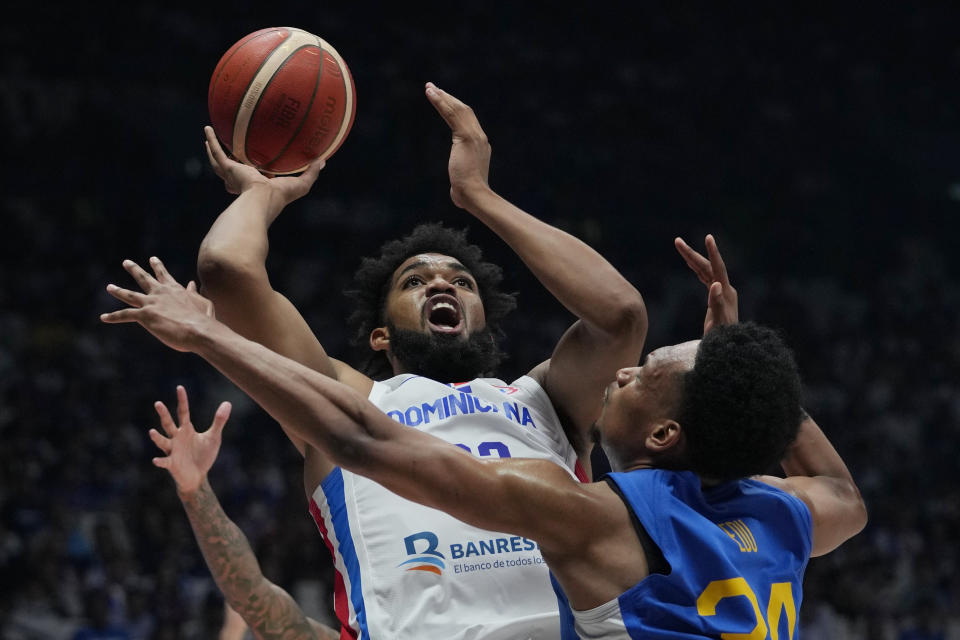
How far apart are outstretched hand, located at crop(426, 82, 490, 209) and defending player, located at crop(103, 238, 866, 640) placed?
0.93 metres

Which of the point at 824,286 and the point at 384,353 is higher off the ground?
the point at 384,353

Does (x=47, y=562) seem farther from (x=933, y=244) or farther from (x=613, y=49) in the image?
(x=933, y=244)

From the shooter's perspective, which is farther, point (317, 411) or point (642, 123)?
point (642, 123)

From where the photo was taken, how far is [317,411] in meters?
2.16

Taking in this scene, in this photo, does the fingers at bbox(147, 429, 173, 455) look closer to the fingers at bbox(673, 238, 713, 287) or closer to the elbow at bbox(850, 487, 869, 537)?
the fingers at bbox(673, 238, 713, 287)

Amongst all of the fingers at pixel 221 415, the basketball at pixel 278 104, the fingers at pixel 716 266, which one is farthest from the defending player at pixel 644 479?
the basketball at pixel 278 104

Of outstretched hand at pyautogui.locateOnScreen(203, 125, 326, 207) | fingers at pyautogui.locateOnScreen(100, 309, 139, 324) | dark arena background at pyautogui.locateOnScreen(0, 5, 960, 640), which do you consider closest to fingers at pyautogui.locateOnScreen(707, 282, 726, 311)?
outstretched hand at pyautogui.locateOnScreen(203, 125, 326, 207)

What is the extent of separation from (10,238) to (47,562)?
11.8ft

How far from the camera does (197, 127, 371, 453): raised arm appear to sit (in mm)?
2893

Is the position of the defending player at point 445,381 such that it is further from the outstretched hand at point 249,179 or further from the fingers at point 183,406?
the fingers at point 183,406

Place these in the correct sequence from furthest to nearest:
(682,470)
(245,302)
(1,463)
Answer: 1. (1,463)
2. (245,302)
3. (682,470)

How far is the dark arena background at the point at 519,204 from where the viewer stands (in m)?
7.91

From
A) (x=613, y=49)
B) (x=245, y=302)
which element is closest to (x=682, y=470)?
(x=245, y=302)

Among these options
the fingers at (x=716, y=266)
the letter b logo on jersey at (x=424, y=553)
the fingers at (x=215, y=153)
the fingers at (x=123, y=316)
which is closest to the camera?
the fingers at (x=123, y=316)
